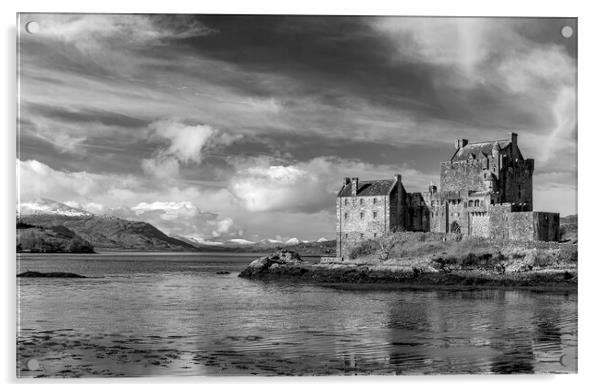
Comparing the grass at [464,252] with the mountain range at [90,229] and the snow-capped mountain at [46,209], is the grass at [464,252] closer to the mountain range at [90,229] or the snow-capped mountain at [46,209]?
the mountain range at [90,229]

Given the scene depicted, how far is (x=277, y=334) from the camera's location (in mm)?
12000

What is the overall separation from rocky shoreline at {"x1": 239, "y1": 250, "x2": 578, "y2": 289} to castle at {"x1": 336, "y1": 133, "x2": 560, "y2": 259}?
100cm

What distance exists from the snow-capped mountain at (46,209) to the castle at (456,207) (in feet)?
40.3

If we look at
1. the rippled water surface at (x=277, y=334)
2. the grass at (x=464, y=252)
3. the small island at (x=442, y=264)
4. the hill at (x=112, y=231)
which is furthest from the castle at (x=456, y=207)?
the hill at (x=112, y=231)

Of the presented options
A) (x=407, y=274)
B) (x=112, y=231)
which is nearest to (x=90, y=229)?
(x=112, y=231)

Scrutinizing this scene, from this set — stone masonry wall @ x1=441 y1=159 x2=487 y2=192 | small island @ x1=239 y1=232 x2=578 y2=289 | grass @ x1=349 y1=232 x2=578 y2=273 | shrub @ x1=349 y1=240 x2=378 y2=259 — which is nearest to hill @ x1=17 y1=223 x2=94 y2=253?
small island @ x1=239 y1=232 x2=578 y2=289

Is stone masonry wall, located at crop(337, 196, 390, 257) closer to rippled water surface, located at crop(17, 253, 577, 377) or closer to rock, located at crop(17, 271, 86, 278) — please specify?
rippled water surface, located at crop(17, 253, 577, 377)

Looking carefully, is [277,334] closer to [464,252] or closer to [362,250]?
[464,252]

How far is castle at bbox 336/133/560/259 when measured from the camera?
76.4 ft

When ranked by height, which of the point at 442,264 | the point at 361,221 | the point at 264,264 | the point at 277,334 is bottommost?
the point at 264,264

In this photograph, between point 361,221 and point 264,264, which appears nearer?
point 361,221

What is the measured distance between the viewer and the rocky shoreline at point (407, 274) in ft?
67.4

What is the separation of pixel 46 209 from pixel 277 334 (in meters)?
4.25

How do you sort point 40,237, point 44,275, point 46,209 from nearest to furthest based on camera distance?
point 46,209, point 40,237, point 44,275
